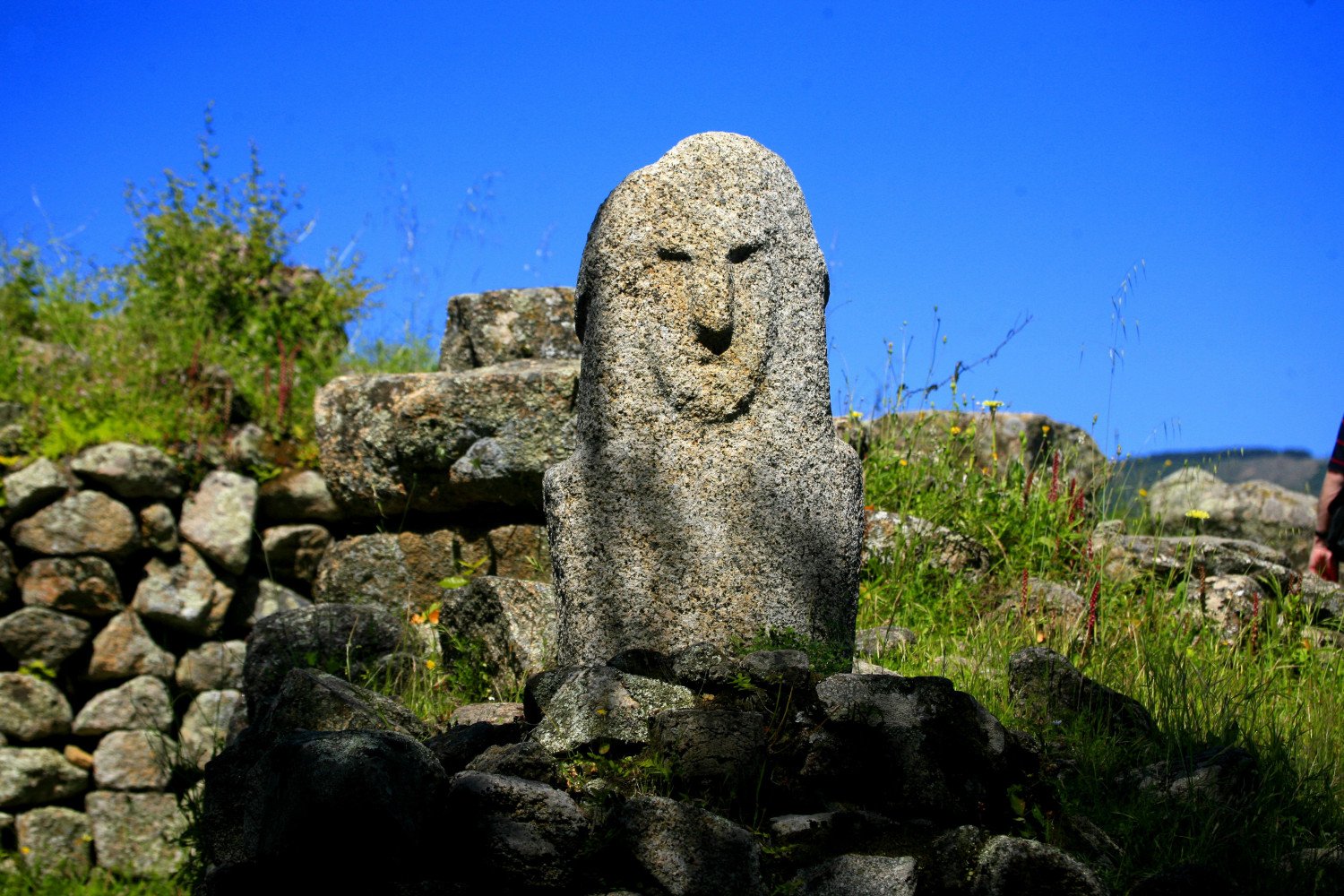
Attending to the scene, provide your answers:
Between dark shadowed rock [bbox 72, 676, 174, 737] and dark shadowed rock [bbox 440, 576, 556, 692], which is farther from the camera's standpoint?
dark shadowed rock [bbox 72, 676, 174, 737]

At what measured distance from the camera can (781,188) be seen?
407 centimetres

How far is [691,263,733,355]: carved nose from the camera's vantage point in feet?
12.5

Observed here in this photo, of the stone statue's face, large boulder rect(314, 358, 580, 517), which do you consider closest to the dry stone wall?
large boulder rect(314, 358, 580, 517)

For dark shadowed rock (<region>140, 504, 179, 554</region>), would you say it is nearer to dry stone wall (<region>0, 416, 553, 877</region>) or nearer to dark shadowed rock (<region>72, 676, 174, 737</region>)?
dry stone wall (<region>0, 416, 553, 877</region>)

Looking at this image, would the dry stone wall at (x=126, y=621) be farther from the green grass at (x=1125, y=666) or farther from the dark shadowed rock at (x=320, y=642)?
the green grass at (x=1125, y=666)

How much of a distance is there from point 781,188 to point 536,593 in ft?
6.34

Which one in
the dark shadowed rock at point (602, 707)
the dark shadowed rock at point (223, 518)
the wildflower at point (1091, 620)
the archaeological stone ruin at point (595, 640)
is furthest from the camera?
the dark shadowed rock at point (223, 518)

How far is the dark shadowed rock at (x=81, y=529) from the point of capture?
721 centimetres

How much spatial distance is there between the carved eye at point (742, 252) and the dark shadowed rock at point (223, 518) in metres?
4.58

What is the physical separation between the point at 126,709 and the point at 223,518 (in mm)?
1288

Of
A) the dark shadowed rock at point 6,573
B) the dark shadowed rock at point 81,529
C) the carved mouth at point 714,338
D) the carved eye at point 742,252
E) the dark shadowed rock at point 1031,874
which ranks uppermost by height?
the dark shadowed rock at point 81,529

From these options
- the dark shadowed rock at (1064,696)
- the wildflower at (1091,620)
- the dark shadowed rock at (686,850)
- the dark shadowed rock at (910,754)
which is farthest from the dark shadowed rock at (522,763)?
the wildflower at (1091,620)

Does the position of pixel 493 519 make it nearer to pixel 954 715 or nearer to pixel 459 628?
pixel 459 628

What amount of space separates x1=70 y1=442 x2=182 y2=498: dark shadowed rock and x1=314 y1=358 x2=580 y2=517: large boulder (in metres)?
1.43
